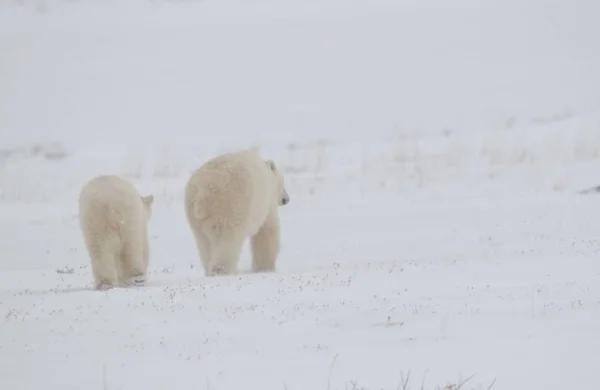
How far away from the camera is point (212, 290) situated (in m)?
7.91

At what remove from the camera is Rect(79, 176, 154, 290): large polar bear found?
924cm

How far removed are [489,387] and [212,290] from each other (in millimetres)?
3471

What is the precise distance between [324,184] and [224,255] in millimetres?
10324

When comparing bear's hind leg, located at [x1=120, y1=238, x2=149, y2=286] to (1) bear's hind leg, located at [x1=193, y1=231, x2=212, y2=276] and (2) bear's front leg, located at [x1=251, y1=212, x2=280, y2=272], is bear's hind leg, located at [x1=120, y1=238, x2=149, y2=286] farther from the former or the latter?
(2) bear's front leg, located at [x1=251, y1=212, x2=280, y2=272]

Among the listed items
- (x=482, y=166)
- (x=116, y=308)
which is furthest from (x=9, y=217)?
(x=116, y=308)

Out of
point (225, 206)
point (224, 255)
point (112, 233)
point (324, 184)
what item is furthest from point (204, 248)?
point (324, 184)

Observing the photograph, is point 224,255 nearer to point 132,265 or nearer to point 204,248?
point 204,248

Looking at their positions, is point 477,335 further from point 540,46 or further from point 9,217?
point 540,46

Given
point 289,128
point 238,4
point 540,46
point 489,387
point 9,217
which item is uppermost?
point 238,4

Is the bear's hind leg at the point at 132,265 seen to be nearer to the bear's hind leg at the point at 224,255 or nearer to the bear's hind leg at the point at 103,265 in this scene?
the bear's hind leg at the point at 103,265

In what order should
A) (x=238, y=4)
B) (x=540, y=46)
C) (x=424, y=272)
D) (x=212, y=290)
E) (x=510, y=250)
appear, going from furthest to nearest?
(x=238, y=4)
(x=540, y=46)
(x=510, y=250)
(x=424, y=272)
(x=212, y=290)

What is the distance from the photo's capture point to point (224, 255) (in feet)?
33.4

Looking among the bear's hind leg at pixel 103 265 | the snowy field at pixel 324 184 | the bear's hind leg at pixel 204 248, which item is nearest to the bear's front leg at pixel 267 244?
the snowy field at pixel 324 184

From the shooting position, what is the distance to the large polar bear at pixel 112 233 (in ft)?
30.3
